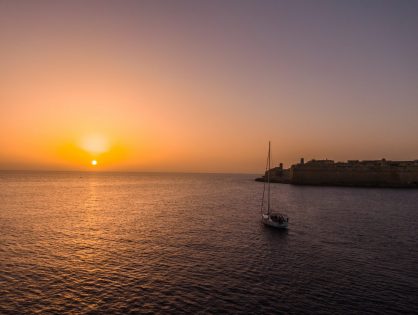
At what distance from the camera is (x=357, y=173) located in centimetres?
13212

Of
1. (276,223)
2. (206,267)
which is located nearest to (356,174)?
(276,223)

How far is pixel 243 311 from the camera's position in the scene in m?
17.3

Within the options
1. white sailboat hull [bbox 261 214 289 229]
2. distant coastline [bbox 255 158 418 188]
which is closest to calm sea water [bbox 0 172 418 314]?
white sailboat hull [bbox 261 214 289 229]

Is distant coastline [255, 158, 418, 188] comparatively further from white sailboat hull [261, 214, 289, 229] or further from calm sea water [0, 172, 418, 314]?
calm sea water [0, 172, 418, 314]

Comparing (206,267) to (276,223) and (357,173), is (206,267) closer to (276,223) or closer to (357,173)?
(276,223)

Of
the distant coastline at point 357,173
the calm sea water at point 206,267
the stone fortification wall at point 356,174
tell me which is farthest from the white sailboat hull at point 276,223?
the stone fortification wall at point 356,174

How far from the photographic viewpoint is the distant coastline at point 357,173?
125812 mm

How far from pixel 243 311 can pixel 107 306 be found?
7.56 meters

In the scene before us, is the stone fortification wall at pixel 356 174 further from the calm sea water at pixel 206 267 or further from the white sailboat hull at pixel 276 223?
the white sailboat hull at pixel 276 223

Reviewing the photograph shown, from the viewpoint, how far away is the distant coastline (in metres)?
126

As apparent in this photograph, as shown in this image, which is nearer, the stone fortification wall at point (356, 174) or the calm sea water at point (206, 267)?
the calm sea water at point (206, 267)

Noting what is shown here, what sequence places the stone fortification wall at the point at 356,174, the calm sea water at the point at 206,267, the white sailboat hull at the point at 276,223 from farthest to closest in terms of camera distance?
the stone fortification wall at the point at 356,174 → the white sailboat hull at the point at 276,223 → the calm sea water at the point at 206,267

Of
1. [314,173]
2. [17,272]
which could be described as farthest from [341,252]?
[314,173]

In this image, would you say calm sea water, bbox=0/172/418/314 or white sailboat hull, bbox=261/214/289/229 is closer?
calm sea water, bbox=0/172/418/314
